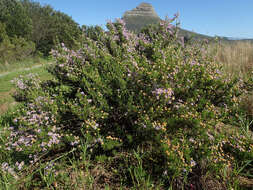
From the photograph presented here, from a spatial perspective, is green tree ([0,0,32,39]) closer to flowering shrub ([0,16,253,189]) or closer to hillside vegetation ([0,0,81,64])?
hillside vegetation ([0,0,81,64])

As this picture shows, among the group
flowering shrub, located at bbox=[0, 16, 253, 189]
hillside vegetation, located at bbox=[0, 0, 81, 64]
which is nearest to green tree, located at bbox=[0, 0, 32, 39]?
Result: hillside vegetation, located at bbox=[0, 0, 81, 64]

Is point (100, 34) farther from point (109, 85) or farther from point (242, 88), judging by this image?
point (242, 88)

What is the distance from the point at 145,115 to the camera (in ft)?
6.98

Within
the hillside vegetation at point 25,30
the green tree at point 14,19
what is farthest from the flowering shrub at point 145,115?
the green tree at point 14,19

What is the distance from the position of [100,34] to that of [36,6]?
43.3 metres

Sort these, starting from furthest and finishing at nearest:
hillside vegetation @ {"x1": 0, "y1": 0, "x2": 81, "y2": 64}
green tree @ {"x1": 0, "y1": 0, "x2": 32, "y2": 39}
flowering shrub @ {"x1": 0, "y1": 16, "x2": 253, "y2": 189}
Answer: green tree @ {"x1": 0, "y1": 0, "x2": 32, "y2": 39}, hillside vegetation @ {"x1": 0, "y1": 0, "x2": 81, "y2": 64}, flowering shrub @ {"x1": 0, "y1": 16, "x2": 253, "y2": 189}

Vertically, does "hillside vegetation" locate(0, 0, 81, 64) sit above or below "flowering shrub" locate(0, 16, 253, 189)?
above

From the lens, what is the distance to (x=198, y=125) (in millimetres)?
1969

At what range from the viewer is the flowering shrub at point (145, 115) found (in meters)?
1.96

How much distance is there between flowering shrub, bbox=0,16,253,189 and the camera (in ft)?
6.44

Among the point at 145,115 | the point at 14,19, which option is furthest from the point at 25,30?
the point at 145,115

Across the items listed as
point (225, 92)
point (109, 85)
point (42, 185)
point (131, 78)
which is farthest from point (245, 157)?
point (42, 185)

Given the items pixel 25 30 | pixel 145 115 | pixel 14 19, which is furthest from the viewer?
pixel 25 30

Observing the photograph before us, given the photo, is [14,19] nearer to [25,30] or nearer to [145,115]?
[25,30]
